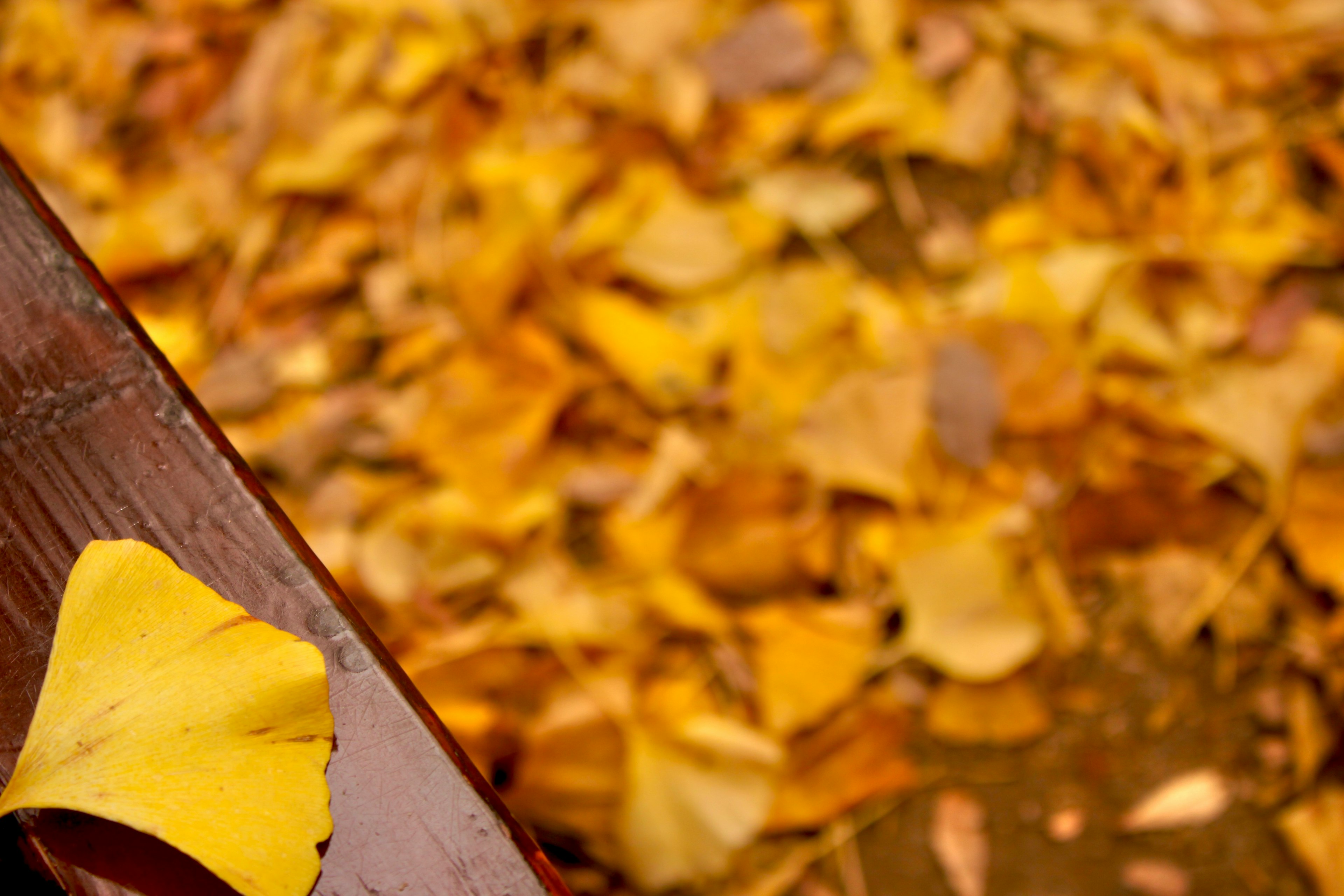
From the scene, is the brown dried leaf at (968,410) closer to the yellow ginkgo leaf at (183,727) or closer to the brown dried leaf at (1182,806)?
the brown dried leaf at (1182,806)

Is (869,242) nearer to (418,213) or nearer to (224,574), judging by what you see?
(418,213)

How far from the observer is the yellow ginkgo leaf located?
0.18m

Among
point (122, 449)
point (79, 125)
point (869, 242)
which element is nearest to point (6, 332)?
point (122, 449)

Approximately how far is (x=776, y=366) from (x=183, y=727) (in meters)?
0.39

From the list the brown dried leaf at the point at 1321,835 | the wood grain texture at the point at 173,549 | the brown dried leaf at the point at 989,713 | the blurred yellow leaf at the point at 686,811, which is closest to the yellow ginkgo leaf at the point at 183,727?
the wood grain texture at the point at 173,549

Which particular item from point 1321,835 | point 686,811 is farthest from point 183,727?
point 1321,835

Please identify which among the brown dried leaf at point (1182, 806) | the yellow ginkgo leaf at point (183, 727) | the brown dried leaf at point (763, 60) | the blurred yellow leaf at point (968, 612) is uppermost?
the yellow ginkgo leaf at point (183, 727)

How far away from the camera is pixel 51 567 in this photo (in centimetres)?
21

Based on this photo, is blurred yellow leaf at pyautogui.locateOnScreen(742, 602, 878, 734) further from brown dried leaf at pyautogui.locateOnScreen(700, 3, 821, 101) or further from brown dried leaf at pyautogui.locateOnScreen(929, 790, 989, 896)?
Answer: brown dried leaf at pyautogui.locateOnScreen(700, 3, 821, 101)

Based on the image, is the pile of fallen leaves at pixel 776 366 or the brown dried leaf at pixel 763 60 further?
the brown dried leaf at pixel 763 60

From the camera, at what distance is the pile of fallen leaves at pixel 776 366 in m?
0.46

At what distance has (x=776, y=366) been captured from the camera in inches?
20.2

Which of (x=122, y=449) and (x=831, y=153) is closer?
(x=122, y=449)

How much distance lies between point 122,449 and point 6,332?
49 millimetres
